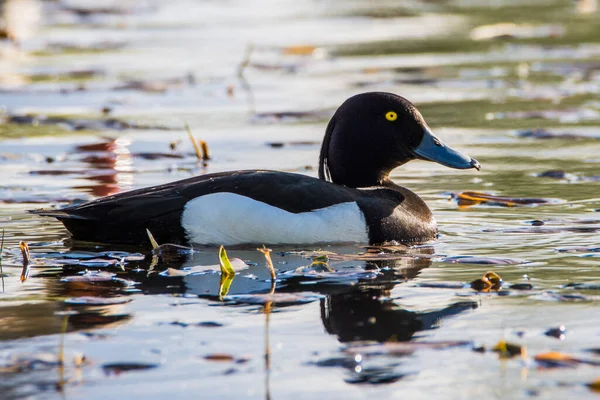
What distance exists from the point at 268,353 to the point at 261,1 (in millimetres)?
22749

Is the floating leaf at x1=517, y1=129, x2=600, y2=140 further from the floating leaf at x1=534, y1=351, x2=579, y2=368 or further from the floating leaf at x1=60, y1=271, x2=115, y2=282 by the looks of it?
the floating leaf at x1=534, y1=351, x2=579, y2=368

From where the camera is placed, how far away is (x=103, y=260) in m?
6.86

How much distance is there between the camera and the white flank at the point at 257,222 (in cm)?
716

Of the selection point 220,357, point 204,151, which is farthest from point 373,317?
point 204,151

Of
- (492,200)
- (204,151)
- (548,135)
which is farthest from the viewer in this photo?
(548,135)

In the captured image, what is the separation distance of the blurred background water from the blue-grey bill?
41cm

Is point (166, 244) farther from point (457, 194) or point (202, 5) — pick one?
point (202, 5)

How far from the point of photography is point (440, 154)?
801cm

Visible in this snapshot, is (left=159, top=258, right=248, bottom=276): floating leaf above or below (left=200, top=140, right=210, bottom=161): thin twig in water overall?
below

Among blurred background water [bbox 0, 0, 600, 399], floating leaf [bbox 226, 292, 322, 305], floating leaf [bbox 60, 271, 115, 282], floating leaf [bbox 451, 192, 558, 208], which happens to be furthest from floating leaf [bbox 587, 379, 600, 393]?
floating leaf [bbox 451, 192, 558, 208]

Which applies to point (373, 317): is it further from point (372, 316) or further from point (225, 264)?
point (225, 264)

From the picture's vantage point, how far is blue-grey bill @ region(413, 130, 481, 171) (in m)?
7.99

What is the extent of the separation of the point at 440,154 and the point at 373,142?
47cm

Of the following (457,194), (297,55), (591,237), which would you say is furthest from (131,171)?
(297,55)
